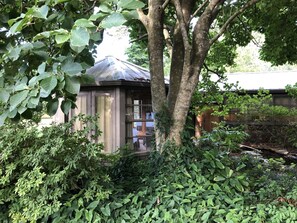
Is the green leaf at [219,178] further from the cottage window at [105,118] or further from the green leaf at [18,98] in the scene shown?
the cottage window at [105,118]

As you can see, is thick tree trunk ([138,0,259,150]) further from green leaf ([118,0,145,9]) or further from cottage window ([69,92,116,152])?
cottage window ([69,92,116,152])

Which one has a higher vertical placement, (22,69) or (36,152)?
(22,69)

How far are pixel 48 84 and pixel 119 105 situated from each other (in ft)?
17.2

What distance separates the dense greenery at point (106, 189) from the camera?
2.98 metres

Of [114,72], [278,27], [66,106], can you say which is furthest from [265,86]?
[66,106]

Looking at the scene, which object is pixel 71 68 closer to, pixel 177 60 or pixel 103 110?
pixel 177 60

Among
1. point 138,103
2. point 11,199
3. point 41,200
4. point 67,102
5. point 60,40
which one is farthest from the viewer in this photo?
point 138,103

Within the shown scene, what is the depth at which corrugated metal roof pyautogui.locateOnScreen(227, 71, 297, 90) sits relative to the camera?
44.5ft

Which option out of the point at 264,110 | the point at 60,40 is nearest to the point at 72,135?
the point at 60,40

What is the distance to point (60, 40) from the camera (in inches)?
61.9

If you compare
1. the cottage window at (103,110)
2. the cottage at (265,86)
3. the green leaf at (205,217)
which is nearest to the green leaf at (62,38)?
the green leaf at (205,217)

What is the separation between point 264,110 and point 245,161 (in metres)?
8.24

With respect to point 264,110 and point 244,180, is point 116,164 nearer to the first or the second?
point 244,180

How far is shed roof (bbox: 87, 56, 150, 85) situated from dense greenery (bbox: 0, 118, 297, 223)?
10.9 feet
